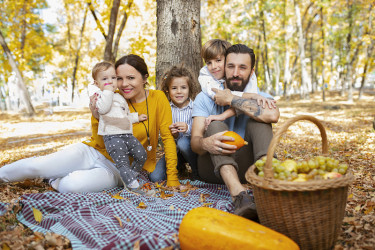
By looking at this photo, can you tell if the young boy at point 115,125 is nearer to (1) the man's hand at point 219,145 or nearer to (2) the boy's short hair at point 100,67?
(2) the boy's short hair at point 100,67

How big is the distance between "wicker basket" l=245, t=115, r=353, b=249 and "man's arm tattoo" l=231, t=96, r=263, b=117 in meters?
0.91

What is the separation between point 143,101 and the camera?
3.85m

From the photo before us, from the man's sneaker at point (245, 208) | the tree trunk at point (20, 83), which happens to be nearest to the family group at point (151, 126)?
the man's sneaker at point (245, 208)

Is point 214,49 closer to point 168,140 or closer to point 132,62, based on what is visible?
point 132,62

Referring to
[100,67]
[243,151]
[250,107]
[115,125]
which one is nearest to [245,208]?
[243,151]

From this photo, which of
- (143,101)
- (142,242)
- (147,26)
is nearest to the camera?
(142,242)

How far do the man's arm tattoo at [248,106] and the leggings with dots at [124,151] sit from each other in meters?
1.24

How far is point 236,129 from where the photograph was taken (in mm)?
3609

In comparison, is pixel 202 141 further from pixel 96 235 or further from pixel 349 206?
pixel 349 206

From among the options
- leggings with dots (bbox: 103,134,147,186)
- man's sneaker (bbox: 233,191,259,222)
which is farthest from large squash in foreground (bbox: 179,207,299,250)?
leggings with dots (bbox: 103,134,147,186)

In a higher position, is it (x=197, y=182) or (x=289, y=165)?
(x=289, y=165)

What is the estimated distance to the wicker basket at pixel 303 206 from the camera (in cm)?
191

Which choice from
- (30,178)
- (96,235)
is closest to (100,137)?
(30,178)

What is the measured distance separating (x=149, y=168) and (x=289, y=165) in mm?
2150
